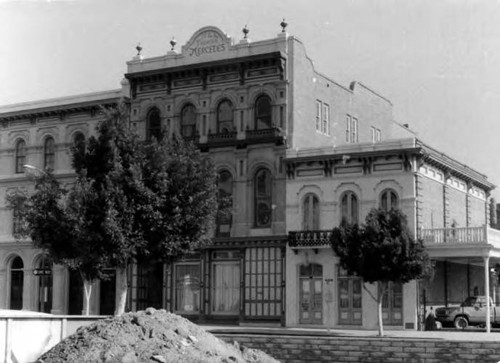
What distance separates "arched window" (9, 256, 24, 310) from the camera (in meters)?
46.9

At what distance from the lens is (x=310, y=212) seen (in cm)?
4019

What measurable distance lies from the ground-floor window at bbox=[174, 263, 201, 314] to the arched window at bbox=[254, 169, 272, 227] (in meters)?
3.96

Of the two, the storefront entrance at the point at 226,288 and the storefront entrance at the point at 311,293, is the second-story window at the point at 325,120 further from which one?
the storefront entrance at the point at 226,288

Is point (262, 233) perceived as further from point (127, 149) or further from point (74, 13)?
point (74, 13)

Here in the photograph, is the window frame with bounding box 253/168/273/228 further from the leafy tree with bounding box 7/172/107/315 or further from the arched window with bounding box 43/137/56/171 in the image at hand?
the arched window with bounding box 43/137/56/171

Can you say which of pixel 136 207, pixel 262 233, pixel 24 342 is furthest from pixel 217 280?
pixel 24 342

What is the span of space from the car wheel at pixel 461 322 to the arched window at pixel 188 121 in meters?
15.5

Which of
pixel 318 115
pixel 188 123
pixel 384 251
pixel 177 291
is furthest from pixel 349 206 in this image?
pixel 177 291

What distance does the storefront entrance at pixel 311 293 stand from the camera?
39.4m

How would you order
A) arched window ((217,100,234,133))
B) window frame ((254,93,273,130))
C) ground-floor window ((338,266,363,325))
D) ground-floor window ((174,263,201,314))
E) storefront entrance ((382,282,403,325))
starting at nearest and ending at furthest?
storefront entrance ((382,282,403,325))
ground-floor window ((338,266,363,325))
window frame ((254,93,273,130))
ground-floor window ((174,263,201,314))
arched window ((217,100,234,133))

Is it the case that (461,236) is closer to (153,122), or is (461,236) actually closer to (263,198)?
(263,198)

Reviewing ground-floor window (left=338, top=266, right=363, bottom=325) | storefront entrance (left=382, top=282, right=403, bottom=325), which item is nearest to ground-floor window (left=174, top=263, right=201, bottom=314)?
ground-floor window (left=338, top=266, right=363, bottom=325)

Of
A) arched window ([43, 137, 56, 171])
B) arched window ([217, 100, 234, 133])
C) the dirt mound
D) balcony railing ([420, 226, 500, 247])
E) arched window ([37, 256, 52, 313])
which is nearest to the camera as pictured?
the dirt mound

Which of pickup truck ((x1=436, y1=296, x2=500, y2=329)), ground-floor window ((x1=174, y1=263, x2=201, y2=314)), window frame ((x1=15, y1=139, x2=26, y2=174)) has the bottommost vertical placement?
pickup truck ((x1=436, y1=296, x2=500, y2=329))
